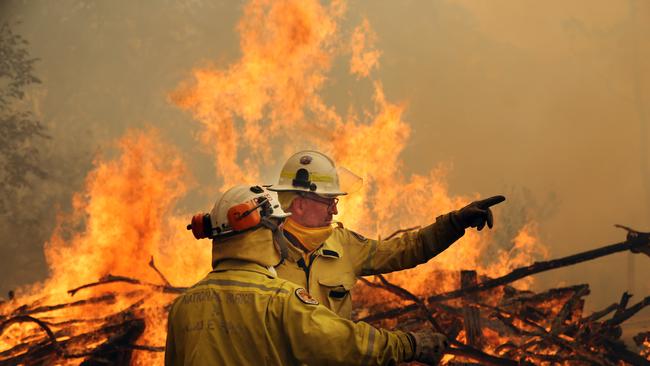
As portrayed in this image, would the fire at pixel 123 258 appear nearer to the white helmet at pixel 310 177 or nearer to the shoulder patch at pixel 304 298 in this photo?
the white helmet at pixel 310 177

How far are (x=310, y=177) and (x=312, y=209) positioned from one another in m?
0.28

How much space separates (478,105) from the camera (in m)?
30.5

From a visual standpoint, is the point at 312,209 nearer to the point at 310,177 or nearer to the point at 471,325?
the point at 310,177

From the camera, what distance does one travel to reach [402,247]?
15.4 ft

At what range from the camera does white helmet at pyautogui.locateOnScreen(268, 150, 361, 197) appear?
491 centimetres

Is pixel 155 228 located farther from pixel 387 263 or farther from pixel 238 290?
pixel 238 290

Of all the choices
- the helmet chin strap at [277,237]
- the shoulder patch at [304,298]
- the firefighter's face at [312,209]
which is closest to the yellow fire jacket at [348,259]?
the firefighter's face at [312,209]

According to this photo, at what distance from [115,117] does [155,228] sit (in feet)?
90.2

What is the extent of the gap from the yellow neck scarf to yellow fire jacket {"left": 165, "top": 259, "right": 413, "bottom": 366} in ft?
5.53

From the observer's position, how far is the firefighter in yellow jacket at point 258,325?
8.71ft

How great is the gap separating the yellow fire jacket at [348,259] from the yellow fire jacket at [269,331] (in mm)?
1662

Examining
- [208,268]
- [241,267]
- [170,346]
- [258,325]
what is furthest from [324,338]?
[208,268]

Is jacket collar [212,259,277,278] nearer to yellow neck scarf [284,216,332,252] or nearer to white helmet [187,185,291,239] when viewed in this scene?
white helmet [187,185,291,239]

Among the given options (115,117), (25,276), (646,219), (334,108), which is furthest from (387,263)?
(115,117)
